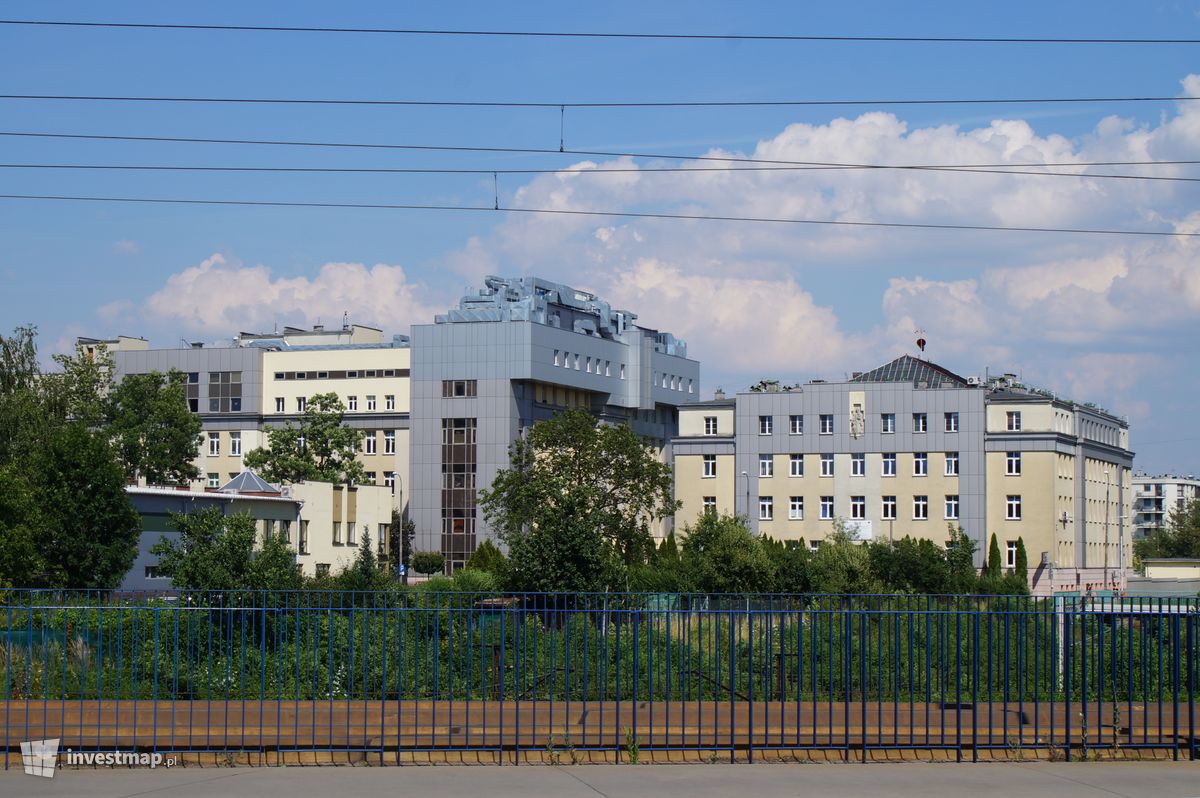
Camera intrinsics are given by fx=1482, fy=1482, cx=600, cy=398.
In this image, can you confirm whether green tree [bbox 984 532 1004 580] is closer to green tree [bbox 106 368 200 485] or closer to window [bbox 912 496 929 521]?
window [bbox 912 496 929 521]

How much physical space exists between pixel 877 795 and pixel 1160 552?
511 feet

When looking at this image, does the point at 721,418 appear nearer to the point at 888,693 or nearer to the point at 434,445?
the point at 434,445

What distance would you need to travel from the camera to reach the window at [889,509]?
9100 cm

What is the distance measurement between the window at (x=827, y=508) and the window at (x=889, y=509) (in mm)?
3296

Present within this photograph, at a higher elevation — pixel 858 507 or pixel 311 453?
pixel 311 453

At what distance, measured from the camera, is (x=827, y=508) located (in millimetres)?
92812

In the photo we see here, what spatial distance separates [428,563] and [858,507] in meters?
27.3

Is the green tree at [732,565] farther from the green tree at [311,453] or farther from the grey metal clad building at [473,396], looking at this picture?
the grey metal clad building at [473,396]

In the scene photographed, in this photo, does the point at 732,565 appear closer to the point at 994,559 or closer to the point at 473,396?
the point at 994,559

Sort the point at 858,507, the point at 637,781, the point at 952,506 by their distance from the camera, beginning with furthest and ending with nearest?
1. the point at 858,507
2. the point at 952,506
3. the point at 637,781

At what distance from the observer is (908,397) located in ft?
297

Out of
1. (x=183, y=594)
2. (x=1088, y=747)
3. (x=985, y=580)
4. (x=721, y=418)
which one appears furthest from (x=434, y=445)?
(x=1088, y=747)

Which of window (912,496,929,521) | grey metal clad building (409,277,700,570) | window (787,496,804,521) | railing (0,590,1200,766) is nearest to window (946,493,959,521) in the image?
window (912,496,929,521)

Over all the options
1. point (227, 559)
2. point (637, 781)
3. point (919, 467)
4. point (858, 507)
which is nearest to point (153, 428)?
point (858, 507)
